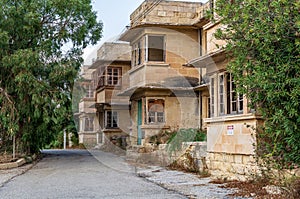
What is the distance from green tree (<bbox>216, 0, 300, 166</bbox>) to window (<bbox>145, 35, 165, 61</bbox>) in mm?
11650

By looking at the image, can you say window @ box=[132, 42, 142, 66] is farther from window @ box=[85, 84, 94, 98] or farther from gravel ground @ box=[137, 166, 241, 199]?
window @ box=[85, 84, 94, 98]

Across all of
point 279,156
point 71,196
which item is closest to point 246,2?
point 279,156

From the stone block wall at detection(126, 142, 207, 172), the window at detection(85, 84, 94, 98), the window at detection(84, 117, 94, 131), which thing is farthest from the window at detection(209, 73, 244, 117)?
the window at detection(84, 117, 94, 131)

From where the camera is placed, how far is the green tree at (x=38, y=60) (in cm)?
1605

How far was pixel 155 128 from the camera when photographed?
19547 mm

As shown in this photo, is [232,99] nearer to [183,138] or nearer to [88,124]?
[183,138]

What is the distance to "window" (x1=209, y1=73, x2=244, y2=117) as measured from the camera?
1141 centimetres

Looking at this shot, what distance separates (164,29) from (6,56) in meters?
7.71

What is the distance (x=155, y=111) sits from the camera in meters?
20.2

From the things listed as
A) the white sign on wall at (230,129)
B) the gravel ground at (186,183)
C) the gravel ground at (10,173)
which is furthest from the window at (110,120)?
the white sign on wall at (230,129)

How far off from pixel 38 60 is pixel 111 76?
10996 millimetres

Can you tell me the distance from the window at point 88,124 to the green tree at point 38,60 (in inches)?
637

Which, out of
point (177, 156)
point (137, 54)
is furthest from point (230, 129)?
point (137, 54)

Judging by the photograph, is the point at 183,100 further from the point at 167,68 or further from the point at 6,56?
the point at 6,56
